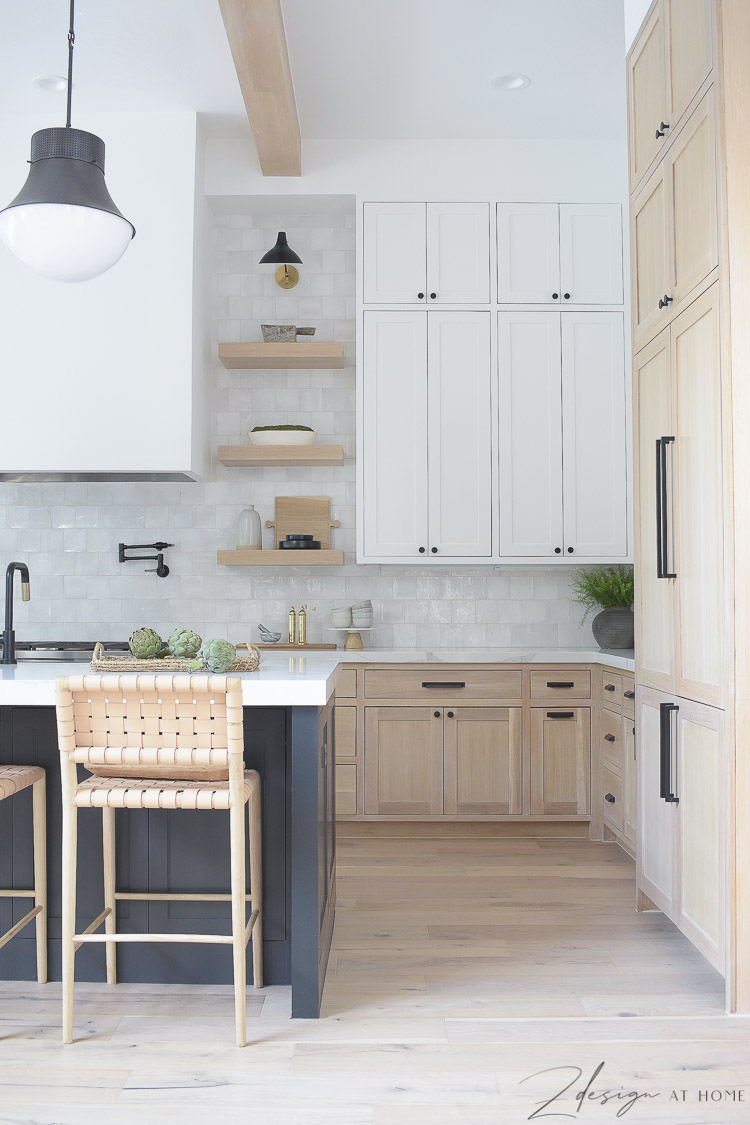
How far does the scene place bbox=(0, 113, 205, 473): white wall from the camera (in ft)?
13.8

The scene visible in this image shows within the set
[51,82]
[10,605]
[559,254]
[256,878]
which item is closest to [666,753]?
[256,878]

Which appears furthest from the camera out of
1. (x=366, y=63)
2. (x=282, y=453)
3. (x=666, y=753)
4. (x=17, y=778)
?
(x=282, y=453)

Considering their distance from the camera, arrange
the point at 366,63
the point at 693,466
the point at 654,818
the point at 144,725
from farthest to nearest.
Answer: the point at 366,63
the point at 654,818
the point at 693,466
the point at 144,725

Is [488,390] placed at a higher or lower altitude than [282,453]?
higher

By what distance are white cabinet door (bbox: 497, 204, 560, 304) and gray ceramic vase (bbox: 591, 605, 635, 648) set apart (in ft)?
5.26

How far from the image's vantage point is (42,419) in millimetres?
4207

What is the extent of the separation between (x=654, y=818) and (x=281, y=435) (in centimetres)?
263

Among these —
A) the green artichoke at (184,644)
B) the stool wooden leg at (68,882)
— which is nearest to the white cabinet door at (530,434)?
the green artichoke at (184,644)

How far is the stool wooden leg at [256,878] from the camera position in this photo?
7.88ft

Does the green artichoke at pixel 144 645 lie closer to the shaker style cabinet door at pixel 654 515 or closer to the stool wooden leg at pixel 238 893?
the stool wooden leg at pixel 238 893

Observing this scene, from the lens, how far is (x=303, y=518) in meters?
4.72

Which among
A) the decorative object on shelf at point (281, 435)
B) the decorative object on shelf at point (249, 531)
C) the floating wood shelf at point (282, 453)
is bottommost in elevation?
the decorative object on shelf at point (249, 531)

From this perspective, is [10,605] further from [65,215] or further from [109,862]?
[65,215]

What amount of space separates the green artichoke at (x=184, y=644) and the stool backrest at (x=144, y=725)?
0.38 meters
